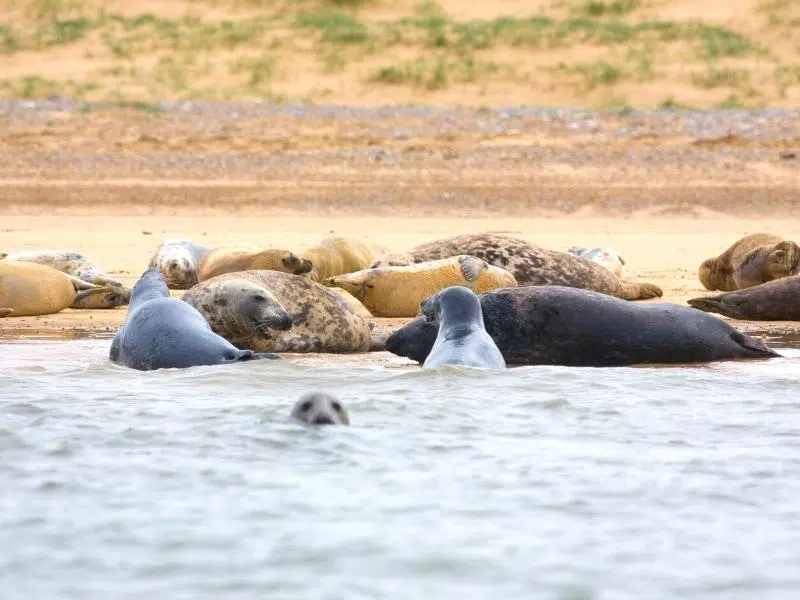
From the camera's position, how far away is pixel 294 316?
7469 millimetres

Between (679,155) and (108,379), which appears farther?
(679,155)

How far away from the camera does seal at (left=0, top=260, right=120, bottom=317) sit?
8609 millimetres

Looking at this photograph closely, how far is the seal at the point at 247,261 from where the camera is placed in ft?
28.4

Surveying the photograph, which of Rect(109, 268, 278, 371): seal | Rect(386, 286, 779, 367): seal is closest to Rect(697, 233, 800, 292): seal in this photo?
Rect(386, 286, 779, 367): seal

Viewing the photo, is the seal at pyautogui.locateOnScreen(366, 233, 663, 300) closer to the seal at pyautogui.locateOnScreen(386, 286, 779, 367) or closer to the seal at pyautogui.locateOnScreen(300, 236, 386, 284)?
the seal at pyautogui.locateOnScreen(300, 236, 386, 284)

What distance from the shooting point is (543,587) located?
3.64 m

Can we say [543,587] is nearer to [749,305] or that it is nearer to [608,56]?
[749,305]

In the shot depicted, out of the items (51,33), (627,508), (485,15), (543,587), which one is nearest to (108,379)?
(627,508)

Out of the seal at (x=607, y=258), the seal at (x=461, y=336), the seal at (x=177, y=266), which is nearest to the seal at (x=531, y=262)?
the seal at (x=607, y=258)

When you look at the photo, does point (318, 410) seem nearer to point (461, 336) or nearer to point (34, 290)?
point (461, 336)

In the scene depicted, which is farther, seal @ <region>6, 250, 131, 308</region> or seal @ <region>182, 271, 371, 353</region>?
seal @ <region>6, 250, 131, 308</region>

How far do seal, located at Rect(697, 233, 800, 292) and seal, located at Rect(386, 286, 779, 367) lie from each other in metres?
2.67

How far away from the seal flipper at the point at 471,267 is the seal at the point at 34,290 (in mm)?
2318

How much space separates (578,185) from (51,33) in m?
17.1
